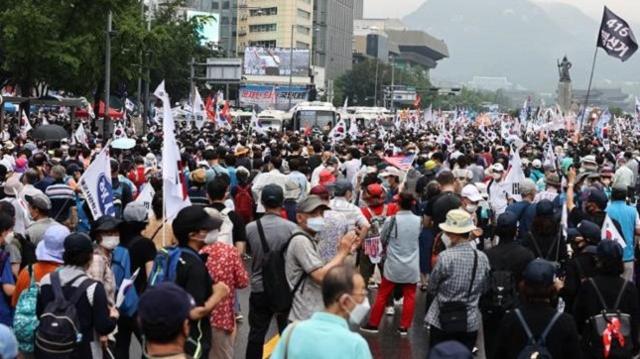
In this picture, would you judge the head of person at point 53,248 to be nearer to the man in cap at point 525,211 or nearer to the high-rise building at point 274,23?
the man in cap at point 525,211

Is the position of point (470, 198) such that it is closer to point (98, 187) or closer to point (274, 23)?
point (98, 187)

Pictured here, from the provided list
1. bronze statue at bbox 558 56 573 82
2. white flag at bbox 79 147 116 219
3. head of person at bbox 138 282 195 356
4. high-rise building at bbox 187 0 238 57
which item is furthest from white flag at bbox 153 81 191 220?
high-rise building at bbox 187 0 238 57

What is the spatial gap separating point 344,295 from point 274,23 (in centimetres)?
13003

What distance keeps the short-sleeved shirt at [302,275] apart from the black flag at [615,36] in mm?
22550

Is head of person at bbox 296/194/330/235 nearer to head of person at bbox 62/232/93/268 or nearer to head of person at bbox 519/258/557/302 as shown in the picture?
head of person at bbox 62/232/93/268

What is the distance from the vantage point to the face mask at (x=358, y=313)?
445 centimetres

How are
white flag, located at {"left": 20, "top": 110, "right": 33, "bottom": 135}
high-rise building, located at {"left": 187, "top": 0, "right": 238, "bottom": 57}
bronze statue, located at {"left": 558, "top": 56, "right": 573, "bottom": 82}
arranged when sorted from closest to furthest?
white flag, located at {"left": 20, "top": 110, "right": 33, "bottom": 135}, bronze statue, located at {"left": 558, "top": 56, "right": 573, "bottom": 82}, high-rise building, located at {"left": 187, "top": 0, "right": 238, "bottom": 57}

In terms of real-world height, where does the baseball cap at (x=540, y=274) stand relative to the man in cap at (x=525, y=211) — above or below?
above

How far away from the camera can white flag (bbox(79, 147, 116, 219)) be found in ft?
30.2

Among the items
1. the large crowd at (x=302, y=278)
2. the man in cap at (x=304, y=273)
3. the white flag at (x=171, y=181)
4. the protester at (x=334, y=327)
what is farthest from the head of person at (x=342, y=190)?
the protester at (x=334, y=327)

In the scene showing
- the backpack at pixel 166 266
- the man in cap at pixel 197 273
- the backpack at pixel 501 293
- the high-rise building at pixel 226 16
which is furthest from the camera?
the high-rise building at pixel 226 16

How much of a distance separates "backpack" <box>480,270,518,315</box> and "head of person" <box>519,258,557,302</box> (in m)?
1.66

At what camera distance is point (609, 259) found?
6758 millimetres

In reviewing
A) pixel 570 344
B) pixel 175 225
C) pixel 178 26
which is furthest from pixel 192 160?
pixel 178 26
